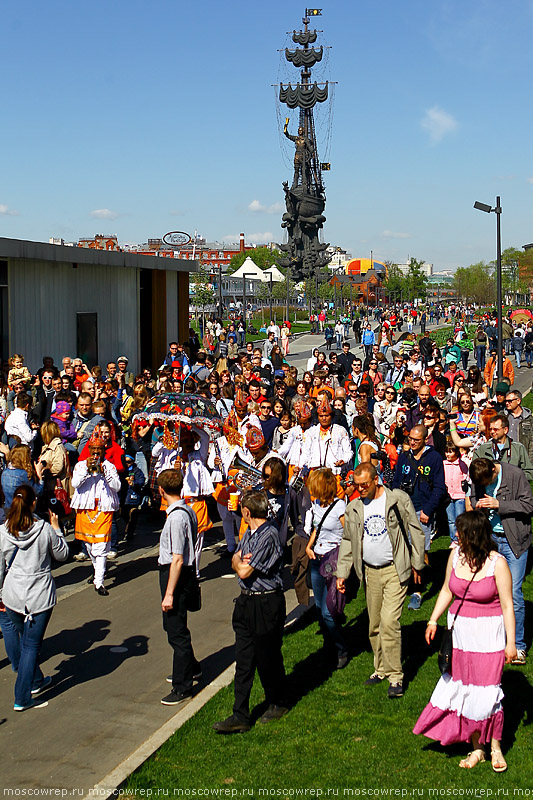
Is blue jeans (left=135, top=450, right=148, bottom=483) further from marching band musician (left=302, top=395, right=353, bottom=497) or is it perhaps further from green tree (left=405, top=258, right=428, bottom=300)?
green tree (left=405, top=258, right=428, bottom=300)

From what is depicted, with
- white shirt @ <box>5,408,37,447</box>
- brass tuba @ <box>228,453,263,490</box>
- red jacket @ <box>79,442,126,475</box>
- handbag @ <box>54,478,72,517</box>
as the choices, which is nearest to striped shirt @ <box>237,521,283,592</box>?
brass tuba @ <box>228,453,263,490</box>

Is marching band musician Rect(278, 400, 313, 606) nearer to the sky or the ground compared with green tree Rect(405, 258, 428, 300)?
nearer to the ground

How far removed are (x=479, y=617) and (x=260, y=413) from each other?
19.9ft

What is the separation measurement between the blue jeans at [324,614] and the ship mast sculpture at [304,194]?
374 feet

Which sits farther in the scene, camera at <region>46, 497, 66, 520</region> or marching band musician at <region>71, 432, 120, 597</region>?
camera at <region>46, 497, 66, 520</region>

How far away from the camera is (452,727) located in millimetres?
5852

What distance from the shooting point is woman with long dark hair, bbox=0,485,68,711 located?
6973 millimetres

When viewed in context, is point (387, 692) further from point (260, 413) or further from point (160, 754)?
point (260, 413)

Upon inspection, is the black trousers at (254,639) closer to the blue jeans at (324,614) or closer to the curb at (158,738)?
the curb at (158,738)

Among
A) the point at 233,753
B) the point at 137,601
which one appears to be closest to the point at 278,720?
the point at 233,753

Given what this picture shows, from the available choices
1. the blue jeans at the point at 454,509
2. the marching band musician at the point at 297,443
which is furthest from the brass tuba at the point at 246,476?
the blue jeans at the point at 454,509

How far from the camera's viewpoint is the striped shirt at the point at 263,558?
657cm

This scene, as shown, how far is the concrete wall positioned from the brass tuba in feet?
38.5

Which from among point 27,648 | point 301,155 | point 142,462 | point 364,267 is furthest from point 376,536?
point 364,267
